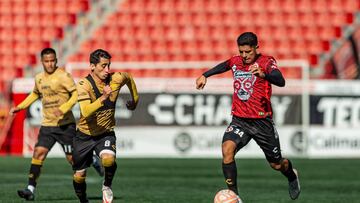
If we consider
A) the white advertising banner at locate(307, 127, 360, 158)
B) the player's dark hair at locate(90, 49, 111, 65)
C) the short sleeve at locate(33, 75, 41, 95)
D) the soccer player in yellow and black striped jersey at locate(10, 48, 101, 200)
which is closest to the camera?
the player's dark hair at locate(90, 49, 111, 65)

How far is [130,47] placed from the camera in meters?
27.7

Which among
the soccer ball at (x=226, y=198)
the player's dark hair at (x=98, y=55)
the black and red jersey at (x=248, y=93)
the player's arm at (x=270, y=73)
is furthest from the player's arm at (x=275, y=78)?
the player's dark hair at (x=98, y=55)

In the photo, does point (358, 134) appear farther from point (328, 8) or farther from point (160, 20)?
point (160, 20)

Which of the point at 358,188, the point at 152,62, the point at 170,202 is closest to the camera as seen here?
the point at 170,202

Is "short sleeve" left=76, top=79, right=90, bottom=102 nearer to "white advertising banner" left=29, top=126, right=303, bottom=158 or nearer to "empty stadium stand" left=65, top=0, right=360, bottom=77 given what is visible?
"white advertising banner" left=29, top=126, right=303, bottom=158

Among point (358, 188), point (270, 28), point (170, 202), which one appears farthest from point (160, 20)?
point (170, 202)

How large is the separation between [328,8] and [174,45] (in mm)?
4508

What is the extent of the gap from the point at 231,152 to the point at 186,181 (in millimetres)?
5521

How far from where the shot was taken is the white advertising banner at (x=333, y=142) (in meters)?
24.0

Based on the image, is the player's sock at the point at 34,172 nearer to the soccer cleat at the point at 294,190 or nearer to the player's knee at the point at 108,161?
the player's knee at the point at 108,161

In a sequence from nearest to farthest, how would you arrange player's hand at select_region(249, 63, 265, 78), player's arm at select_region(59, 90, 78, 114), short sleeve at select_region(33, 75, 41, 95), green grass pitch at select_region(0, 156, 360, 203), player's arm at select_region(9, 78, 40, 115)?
player's hand at select_region(249, 63, 265, 78) < player's arm at select_region(59, 90, 78, 114) < green grass pitch at select_region(0, 156, 360, 203) < player's arm at select_region(9, 78, 40, 115) < short sleeve at select_region(33, 75, 41, 95)

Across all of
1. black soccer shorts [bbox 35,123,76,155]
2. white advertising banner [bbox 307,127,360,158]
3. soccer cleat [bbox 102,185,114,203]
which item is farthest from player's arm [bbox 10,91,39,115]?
white advertising banner [bbox 307,127,360,158]

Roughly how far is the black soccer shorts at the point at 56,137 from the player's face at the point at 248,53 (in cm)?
363

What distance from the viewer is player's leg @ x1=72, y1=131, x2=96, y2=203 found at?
12039mm
